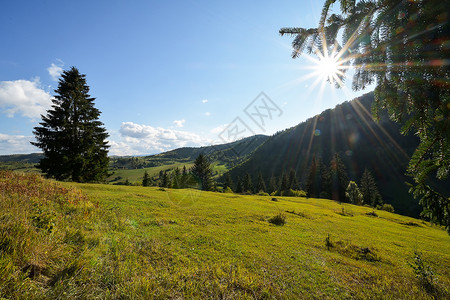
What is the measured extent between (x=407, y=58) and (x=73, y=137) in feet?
118

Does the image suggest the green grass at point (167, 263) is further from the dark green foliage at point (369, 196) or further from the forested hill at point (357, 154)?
the forested hill at point (357, 154)

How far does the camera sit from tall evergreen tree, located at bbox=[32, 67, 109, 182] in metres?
24.6

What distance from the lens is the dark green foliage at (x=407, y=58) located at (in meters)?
1.94

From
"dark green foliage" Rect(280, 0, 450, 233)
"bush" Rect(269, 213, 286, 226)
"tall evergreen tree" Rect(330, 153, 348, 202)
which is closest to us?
"dark green foliage" Rect(280, 0, 450, 233)

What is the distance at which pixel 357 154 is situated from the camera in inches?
6344

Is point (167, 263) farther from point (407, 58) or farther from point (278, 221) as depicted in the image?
point (278, 221)

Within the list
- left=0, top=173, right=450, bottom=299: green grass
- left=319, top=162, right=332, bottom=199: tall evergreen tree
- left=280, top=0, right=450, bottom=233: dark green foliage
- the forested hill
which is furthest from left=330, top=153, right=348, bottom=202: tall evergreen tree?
left=280, top=0, right=450, bottom=233: dark green foliage

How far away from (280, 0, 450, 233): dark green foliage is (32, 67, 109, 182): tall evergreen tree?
32919mm

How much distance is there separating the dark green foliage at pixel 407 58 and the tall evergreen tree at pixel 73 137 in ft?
108

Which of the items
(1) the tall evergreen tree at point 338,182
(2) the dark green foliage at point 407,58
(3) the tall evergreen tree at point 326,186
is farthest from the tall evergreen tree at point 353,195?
(2) the dark green foliage at point 407,58

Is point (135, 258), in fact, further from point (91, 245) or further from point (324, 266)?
point (324, 266)

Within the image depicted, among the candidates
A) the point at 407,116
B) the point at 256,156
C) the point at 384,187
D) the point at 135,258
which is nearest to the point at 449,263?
the point at 407,116

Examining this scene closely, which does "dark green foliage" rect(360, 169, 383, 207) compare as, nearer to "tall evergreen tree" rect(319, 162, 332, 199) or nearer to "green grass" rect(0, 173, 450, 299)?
"tall evergreen tree" rect(319, 162, 332, 199)

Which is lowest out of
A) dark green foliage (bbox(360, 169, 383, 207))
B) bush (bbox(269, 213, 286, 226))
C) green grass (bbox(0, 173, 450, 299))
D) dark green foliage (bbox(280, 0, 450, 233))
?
dark green foliage (bbox(360, 169, 383, 207))
